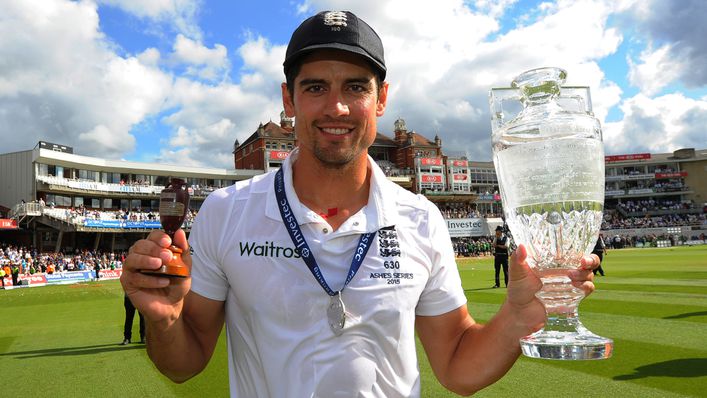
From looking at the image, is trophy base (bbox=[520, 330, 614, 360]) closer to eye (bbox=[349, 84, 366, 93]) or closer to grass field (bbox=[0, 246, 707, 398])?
eye (bbox=[349, 84, 366, 93])

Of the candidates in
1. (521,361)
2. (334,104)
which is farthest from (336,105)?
(521,361)

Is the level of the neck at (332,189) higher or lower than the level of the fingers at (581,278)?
higher

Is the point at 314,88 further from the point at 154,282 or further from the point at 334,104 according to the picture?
the point at 154,282

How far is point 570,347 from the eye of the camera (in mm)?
1497

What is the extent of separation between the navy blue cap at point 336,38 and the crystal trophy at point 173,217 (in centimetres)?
66

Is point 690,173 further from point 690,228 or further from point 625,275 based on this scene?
point 625,275

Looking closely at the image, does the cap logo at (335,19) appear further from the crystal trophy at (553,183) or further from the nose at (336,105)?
the crystal trophy at (553,183)

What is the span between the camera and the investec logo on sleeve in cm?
191

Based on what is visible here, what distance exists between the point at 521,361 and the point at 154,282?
19.7 ft

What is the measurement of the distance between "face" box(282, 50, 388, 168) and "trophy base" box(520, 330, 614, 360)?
962 millimetres

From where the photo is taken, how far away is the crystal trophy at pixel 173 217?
61.6 inches

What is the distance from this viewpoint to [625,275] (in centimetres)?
1839

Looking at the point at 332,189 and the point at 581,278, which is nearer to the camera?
the point at 581,278

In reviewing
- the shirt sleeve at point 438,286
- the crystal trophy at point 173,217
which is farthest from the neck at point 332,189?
the crystal trophy at point 173,217
